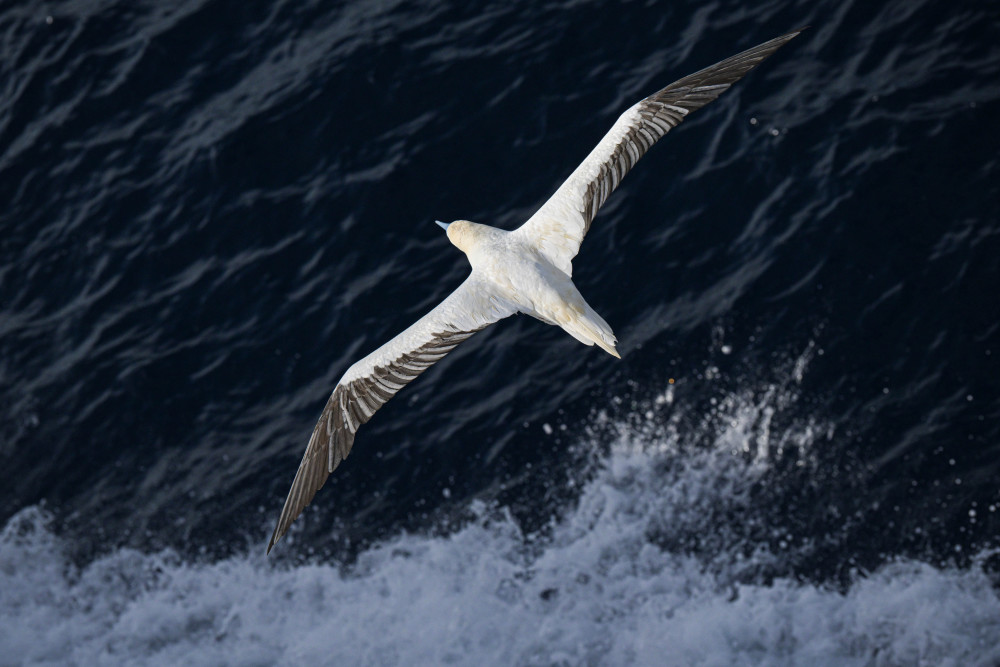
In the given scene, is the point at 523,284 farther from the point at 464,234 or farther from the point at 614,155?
the point at 614,155

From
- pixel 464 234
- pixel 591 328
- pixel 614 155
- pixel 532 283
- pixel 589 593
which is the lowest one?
pixel 589 593

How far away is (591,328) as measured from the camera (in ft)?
25.3

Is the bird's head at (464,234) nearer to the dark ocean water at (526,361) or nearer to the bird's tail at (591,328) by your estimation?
the bird's tail at (591,328)

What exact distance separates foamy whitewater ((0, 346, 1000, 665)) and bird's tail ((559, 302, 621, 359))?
2.18 m

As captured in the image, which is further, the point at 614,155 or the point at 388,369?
the point at 614,155

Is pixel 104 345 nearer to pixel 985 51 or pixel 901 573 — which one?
pixel 901 573

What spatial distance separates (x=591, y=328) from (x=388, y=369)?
1.76 meters

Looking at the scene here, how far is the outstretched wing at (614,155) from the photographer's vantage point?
8.22 meters

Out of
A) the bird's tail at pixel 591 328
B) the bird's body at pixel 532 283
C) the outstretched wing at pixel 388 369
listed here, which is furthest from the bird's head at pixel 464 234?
the bird's tail at pixel 591 328

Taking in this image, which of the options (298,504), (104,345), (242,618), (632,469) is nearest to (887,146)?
(632,469)

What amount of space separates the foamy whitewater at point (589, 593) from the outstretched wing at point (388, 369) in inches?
80.6

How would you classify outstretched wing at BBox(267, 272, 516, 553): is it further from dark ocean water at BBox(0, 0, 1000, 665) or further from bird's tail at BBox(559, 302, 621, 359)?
dark ocean water at BBox(0, 0, 1000, 665)

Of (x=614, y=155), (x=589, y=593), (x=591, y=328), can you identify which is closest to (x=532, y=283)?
(x=591, y=328)

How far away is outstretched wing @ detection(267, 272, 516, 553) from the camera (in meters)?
8.05
